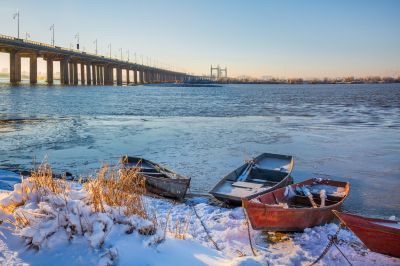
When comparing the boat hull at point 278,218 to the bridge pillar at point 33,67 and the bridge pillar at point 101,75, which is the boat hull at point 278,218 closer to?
the bridge pillar at point 33,67

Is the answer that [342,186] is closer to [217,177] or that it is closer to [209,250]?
[217,177]

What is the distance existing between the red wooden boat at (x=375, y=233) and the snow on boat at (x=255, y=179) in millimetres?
3113

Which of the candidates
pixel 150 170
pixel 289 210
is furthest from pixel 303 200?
pixel 150 170

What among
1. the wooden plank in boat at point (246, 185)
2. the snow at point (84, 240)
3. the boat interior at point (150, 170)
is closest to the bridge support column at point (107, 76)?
the boat interior at point (150, 170)

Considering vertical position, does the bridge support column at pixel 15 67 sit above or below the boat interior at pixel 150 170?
above

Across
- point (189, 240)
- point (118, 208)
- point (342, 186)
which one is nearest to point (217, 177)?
point (342, 186)

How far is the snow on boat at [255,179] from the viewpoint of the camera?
10753mm

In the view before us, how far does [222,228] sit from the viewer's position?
30.0ft

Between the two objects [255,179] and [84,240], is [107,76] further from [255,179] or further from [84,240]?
[84,240]

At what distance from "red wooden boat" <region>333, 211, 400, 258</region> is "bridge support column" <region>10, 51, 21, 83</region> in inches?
4081

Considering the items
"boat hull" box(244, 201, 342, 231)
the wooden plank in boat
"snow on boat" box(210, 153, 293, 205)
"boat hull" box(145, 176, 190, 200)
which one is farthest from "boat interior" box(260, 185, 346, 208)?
"boat hull" box(145, 176, 190, 200)

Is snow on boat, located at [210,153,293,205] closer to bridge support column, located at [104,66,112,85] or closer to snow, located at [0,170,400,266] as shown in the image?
snow, located at [0,170,400,266]

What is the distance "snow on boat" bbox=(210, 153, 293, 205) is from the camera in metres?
10.8

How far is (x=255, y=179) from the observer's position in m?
12.9
